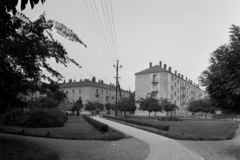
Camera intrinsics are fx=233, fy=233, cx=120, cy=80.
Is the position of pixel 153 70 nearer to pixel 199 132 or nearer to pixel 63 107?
pixel 63 107

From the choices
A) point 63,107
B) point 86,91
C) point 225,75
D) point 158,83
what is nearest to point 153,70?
point 158,83

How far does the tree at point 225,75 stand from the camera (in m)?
8.52

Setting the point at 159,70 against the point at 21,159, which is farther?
the point at 159,70

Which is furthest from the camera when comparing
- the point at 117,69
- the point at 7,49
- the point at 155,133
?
the point at 117,69

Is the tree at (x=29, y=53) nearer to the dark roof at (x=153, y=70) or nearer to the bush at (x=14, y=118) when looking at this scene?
the bush at (x=14, y=118)

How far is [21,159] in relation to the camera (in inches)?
277

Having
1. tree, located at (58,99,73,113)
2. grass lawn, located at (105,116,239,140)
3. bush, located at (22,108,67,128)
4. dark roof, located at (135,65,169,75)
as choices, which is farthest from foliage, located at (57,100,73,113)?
grass lawn, located at (105,116,239,140)

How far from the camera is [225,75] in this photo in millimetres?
8867

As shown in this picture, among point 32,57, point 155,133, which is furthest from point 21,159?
point 155,133

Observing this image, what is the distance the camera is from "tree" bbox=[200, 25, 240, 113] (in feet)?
28.0

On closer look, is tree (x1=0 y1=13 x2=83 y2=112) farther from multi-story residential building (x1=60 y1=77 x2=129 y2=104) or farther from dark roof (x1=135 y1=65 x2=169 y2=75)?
multi-story residential building (x1=60 y1=77 x2=129 y2=104)

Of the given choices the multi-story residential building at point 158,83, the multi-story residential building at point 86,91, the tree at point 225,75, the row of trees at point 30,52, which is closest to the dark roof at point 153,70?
the multi-story residential building at point 158,83

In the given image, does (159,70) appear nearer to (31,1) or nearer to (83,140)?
(83,140)

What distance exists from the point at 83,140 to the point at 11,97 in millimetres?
5352
